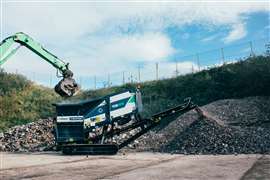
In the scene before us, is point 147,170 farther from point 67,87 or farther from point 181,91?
point 181,91

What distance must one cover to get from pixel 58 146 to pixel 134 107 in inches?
150

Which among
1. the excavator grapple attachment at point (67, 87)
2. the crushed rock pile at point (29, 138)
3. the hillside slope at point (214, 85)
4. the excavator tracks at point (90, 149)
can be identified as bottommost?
the excavator tracks at point (90, 149)

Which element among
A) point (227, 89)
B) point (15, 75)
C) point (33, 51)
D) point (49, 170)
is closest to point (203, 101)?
point (227, 89)

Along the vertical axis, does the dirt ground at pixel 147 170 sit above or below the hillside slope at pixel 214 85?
below

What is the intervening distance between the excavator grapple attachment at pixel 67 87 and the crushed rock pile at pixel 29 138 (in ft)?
25.9

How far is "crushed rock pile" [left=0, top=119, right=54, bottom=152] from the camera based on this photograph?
22.1 m

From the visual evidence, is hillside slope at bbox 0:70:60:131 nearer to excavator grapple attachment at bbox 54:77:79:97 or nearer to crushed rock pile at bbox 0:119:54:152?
crushed rock pile at bbox 0:119:54:152

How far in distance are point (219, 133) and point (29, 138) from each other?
11.4m

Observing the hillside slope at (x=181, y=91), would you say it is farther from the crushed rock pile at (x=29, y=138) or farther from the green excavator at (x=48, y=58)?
the green excavator at (x=48, y=58)

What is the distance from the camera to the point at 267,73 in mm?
25844

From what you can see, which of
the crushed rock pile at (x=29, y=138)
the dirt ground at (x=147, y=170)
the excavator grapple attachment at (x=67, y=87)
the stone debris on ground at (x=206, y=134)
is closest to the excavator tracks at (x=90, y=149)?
the stone debris on ground at (x=206, y=134)

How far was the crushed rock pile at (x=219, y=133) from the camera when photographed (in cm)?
1648


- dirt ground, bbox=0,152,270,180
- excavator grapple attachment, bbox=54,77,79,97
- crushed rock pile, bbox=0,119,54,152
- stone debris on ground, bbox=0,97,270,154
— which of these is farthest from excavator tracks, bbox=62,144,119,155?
excavator grapple attachment, bbox=54,77,79,97

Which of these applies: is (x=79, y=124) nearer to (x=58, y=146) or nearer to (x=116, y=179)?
(x=58, y=146)
